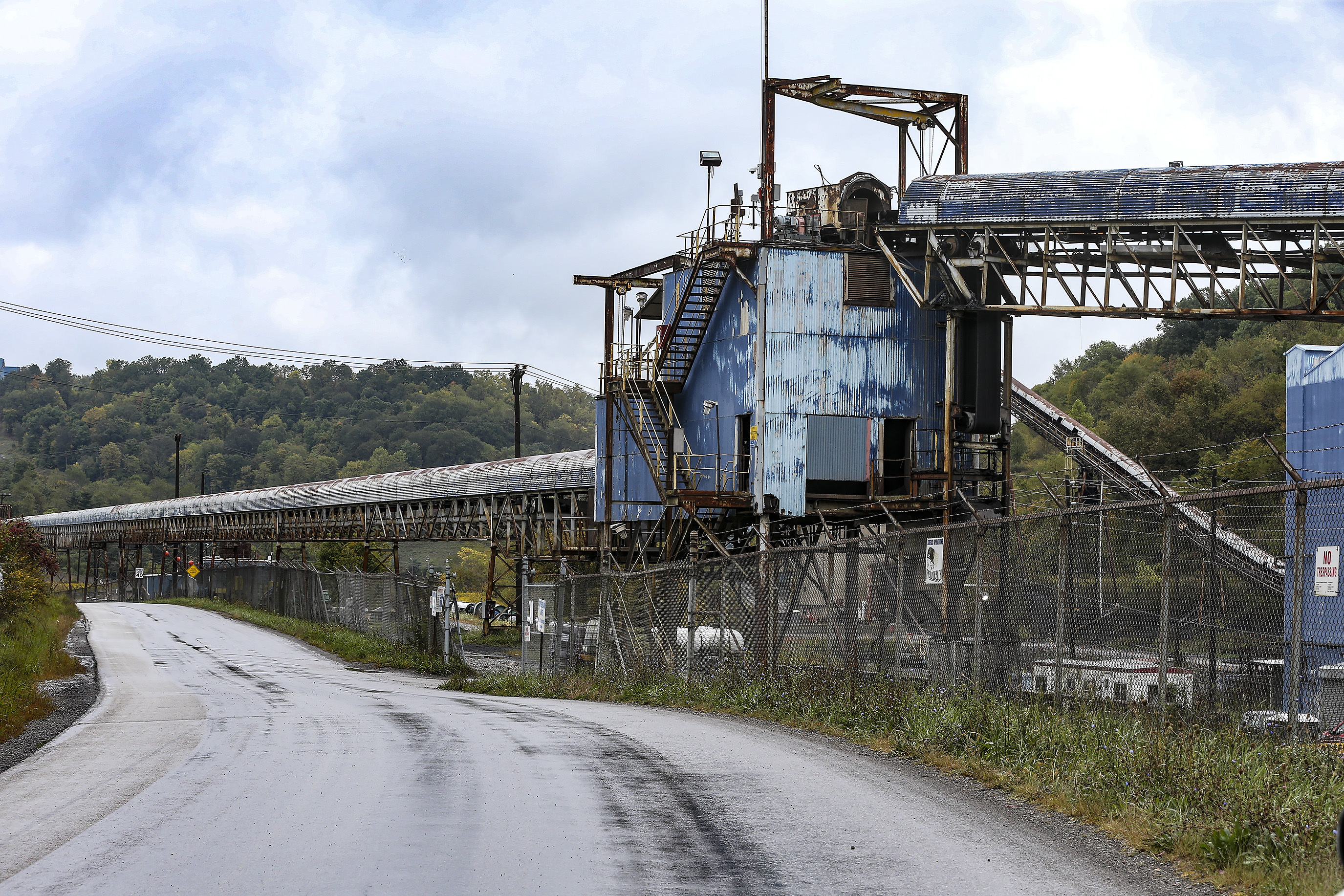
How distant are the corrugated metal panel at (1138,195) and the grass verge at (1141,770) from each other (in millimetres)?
13741

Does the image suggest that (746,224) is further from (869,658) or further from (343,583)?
(343,583)

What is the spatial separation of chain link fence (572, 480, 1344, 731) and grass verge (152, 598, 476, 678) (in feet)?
20.3

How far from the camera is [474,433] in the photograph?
543 feet

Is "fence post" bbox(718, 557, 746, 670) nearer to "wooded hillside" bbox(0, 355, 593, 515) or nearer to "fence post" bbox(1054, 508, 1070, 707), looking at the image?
"fence post" bbox(1054, 508, 1070, 707)

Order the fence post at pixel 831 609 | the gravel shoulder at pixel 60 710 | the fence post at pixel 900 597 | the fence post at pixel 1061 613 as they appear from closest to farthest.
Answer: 1. the fence post at pixel 1061 613
2. the gravel shoulder at pixel 60 710
3. the fence post at pixel 900 597
4. the fence post at pixel 831 609

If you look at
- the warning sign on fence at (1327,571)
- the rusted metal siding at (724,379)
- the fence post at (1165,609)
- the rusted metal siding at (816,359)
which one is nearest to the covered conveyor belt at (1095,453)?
the rusted metal siding at (816,359)

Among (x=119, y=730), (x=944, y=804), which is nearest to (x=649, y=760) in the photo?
(x=944, y=804)

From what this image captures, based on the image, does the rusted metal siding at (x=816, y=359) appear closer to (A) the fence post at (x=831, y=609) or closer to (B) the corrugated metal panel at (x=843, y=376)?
(B) the corrugated metal panel at (x=843, y=376)

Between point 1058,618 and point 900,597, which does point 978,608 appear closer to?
point 1058,618

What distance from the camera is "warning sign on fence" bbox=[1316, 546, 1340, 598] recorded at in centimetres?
866

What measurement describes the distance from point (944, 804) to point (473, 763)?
14.2 ft

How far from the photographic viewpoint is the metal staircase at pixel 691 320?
31.8 meters

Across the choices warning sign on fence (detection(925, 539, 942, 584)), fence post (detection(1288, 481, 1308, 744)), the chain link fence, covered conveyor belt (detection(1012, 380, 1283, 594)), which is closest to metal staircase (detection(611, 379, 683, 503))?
the chain link fence

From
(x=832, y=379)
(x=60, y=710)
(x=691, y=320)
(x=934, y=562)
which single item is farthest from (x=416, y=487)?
(x=934, y=562)
